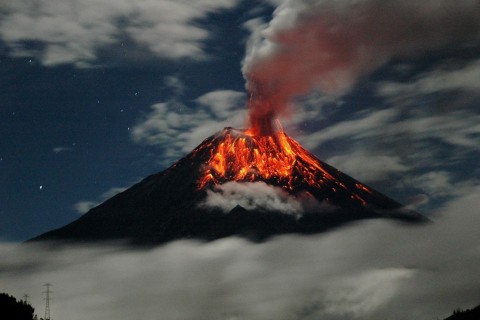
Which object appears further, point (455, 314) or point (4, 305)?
point (4, 305)

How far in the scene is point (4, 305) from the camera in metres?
86.1

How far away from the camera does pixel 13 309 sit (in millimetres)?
86312

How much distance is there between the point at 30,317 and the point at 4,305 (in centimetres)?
358

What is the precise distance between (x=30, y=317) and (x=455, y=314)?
48.8 m

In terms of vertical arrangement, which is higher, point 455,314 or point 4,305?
point 4,305

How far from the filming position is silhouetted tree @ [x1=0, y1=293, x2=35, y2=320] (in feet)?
280

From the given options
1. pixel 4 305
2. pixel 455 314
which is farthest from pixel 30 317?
pixel 455 314

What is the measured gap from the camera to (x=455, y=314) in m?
79.2

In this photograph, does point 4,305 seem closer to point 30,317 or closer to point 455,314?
point 30,317

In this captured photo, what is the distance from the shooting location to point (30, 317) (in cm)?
8788

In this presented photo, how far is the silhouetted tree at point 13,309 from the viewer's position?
280 feet

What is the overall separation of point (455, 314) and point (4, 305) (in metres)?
51.0

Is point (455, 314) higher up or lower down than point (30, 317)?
lower down
